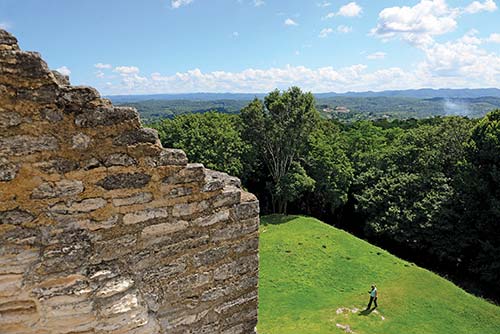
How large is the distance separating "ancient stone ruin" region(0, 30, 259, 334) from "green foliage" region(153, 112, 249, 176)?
82.4 ft

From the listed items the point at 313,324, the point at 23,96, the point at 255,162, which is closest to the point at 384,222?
→ the point at 255,162

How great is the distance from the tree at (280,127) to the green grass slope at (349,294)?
9455mm

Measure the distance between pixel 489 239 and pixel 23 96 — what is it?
28348mm

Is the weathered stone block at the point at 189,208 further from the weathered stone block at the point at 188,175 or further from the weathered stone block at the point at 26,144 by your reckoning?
the weathered stone block at the point at 26,144

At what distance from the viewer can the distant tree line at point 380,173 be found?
25062mm

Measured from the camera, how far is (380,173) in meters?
32.8

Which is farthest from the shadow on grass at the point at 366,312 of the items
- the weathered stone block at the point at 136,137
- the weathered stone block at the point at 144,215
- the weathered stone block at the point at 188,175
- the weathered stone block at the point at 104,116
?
the weathered stone block at the point at 104,116

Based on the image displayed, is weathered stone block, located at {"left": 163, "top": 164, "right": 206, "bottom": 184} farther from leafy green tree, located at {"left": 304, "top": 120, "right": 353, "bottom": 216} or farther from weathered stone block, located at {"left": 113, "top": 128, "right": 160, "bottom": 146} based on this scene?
leafy green tree, located at {"left": 304, "top": 120, "right": 353, "bottom": 216}

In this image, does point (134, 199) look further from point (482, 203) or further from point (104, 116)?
point (482, 203)

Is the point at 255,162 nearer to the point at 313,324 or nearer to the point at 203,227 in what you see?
the point at 313,324

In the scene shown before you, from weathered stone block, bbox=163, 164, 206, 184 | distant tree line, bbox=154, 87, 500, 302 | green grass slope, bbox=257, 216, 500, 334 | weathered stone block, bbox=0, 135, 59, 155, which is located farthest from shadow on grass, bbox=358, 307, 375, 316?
weathered stone block, bbox=0, 135, 59, 155

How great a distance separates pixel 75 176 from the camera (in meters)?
3.87

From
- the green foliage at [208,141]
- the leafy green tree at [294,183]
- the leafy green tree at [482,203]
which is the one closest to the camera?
the leafy green tree at [482,203]

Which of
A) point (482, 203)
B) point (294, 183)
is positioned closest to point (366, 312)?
point (482, 203)
